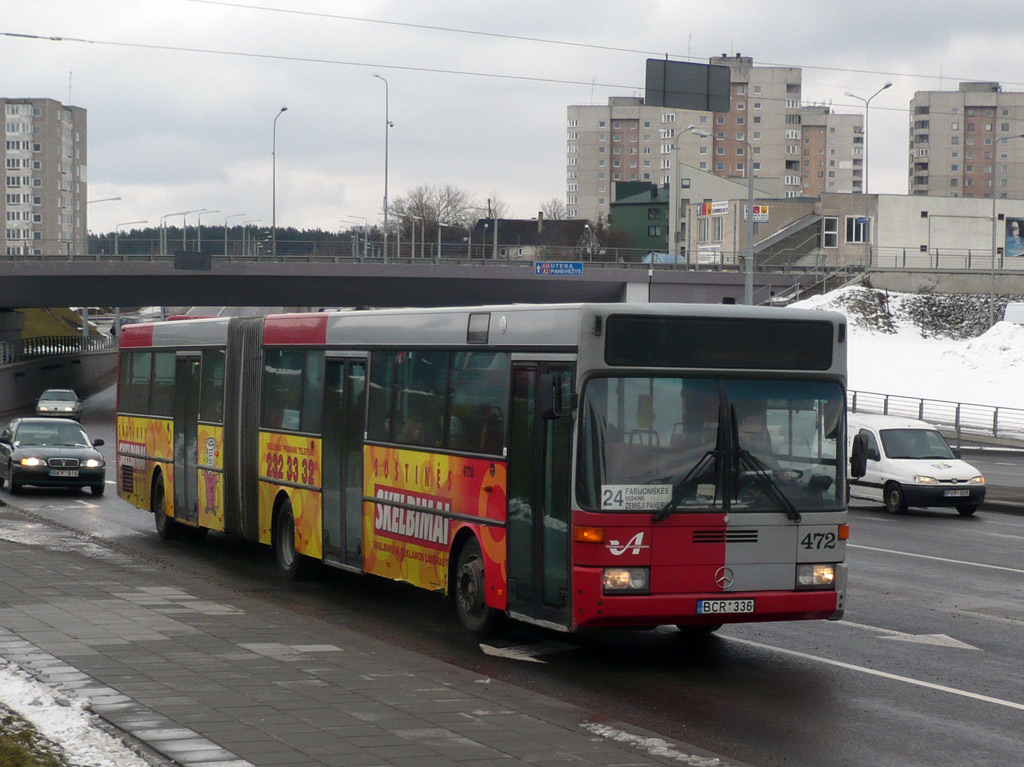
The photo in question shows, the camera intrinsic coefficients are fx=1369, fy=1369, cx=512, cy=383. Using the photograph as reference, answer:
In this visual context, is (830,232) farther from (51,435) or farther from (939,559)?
(939,559)

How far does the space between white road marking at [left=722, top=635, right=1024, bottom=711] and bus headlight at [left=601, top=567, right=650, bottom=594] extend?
5.86 feet

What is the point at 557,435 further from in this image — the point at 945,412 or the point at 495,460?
the point at 945,412

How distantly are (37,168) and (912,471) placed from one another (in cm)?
16008

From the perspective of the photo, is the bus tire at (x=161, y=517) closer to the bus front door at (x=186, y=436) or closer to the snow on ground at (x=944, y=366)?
the bus front door at (x=186, y=436)

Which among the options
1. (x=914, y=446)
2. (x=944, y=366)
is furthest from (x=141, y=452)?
(x=944, y=366)

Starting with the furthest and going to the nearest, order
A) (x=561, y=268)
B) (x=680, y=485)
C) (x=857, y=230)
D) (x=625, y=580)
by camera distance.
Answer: (x=857, y=230) < (x=561, y=268) < (x=680, y=485) < (x=625, y=580)

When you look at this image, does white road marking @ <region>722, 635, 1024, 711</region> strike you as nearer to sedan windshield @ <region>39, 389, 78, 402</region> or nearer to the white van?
the white van

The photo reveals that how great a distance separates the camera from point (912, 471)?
77.8 feet

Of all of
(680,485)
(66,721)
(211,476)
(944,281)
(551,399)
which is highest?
(944,281)

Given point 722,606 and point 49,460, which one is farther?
point 49,460

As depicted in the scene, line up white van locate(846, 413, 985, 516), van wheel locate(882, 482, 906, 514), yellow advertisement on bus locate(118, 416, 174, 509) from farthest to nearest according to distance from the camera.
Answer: van wheel locate(882, 482, 906, 514) → white van locate(846, 413, 985, 516) → yellow advertisement on bus locate(118, 416, 174, 509)

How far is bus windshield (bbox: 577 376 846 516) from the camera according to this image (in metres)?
9.42

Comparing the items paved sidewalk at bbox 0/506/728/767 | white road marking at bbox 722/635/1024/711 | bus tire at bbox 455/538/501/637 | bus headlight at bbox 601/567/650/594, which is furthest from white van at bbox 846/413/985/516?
paved sidewalk at bbox 0/506/728/767

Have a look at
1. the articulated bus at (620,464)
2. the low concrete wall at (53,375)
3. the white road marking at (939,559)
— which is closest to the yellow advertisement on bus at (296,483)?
the articulated bus at (620,464)
